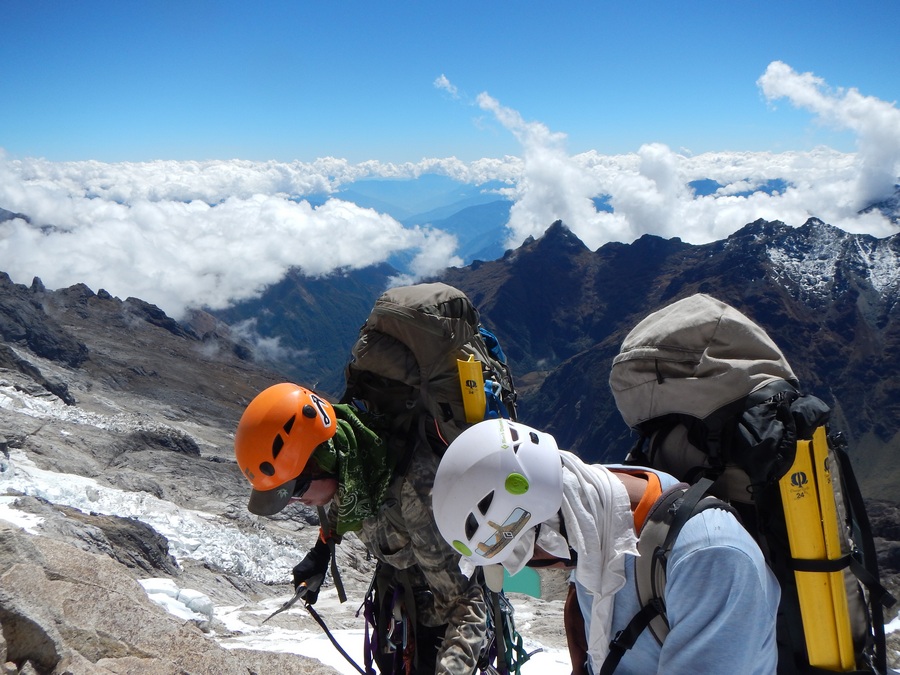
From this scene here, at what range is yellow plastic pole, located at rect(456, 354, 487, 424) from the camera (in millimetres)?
6277

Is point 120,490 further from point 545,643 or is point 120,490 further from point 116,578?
point 116,578

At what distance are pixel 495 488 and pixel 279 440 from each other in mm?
3000

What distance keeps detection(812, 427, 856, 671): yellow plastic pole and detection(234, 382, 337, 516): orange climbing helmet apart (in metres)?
4.11

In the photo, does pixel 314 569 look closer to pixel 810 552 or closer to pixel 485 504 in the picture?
pixel 485 504

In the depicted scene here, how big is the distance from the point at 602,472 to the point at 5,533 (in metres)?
6.71

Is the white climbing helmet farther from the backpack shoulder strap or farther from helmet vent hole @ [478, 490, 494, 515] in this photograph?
the backpack shoulder strap

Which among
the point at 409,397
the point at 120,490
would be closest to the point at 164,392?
the point at 120,490

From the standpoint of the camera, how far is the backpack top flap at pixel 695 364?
4289 millimetres

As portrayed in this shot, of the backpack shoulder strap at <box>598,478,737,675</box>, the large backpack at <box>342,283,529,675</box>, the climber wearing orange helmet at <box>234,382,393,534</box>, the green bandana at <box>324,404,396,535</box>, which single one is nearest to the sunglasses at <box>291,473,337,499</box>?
the climber wearing orange helmet at <box>234,382,393,534</box>

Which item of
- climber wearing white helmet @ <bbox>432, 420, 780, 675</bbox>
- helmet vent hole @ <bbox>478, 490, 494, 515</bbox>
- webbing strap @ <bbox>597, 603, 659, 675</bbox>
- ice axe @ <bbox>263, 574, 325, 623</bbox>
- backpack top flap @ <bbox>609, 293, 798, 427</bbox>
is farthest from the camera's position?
ice axe @ <bbox>263, 574, 325, 623</bbox>

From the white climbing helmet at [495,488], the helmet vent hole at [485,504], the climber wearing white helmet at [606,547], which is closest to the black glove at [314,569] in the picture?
the climber wearing white helmet at [606,547]

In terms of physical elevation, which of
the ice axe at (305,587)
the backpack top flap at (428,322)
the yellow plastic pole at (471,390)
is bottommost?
the ice axe at (305,587)

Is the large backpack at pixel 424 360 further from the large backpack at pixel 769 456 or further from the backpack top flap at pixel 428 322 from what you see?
the large backpack at pixel 769 456

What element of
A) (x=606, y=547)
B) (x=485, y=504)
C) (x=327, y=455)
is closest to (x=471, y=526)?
(x=485, y=504)
